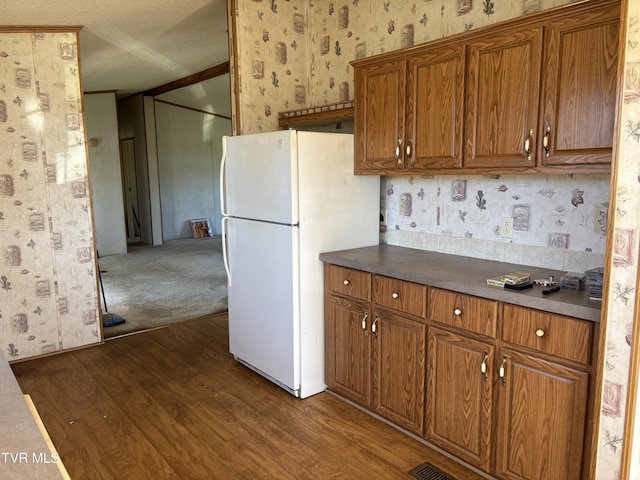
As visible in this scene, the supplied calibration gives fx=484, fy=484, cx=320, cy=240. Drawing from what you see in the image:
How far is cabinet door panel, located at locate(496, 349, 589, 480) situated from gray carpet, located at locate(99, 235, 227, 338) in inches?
131

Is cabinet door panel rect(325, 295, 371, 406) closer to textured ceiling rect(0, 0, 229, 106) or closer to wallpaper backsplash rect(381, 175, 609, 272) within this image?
wallpaper backsplash rect(381, 175, 609, 272)

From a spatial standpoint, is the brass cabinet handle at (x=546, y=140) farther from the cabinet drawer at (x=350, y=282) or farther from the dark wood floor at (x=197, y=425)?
the dark wood floor at (x=197, y=425)

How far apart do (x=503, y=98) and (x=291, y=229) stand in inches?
51.8

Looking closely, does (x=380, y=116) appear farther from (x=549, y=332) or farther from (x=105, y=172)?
(x=105, y=172)

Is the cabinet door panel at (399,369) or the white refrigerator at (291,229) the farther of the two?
the white refrigerator at (291,229)

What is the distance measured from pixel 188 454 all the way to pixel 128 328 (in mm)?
2223

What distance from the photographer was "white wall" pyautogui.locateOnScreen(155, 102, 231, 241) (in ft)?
31.4

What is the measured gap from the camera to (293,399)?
118 inches

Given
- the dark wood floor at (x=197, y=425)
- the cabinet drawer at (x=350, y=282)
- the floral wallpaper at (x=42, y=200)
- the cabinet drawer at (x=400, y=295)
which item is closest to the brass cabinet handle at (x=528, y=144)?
the cabinet drawer at (x=400, y=295)

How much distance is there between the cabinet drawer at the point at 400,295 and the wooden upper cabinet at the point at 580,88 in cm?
82

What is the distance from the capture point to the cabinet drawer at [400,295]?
7.77ft

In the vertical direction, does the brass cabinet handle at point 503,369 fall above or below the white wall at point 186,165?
below

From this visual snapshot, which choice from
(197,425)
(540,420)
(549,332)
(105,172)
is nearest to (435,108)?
(549,332)

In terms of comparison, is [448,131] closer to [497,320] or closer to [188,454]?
[497,320]
